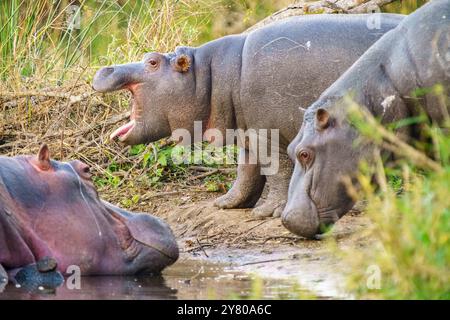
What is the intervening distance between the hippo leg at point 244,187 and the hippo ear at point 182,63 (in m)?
0.74

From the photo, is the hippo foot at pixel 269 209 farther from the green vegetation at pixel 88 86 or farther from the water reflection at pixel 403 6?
the water reflection at pixel 403 6

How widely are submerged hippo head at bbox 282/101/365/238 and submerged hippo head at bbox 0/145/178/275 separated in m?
1.11

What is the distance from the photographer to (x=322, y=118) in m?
6.42

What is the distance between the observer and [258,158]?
8.37 metres

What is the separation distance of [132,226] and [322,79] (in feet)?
7.84

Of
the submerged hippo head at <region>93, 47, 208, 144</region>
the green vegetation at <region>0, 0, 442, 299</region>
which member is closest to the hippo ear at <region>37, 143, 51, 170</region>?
the submerged hippo head at <region>93, 47, 208, 144</region>

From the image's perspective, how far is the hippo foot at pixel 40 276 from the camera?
542 centimetres

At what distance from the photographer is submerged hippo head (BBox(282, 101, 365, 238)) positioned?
21.1ft

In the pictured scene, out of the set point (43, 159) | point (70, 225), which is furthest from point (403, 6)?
point (70, 225)

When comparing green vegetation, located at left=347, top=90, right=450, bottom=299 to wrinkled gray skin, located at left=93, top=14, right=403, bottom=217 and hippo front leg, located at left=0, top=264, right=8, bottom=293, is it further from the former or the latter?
wrinkled gray skin, located at left=93, top=14, right=403, bottom=217

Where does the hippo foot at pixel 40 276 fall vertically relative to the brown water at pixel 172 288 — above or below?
above

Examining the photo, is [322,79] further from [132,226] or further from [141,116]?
[132,226]

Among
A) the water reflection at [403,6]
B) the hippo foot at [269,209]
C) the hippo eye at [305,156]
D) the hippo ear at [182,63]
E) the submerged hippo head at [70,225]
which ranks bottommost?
the hippo foot at [269,209]

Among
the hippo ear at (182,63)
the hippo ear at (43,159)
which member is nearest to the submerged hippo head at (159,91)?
the hippo ear at (182,63)
